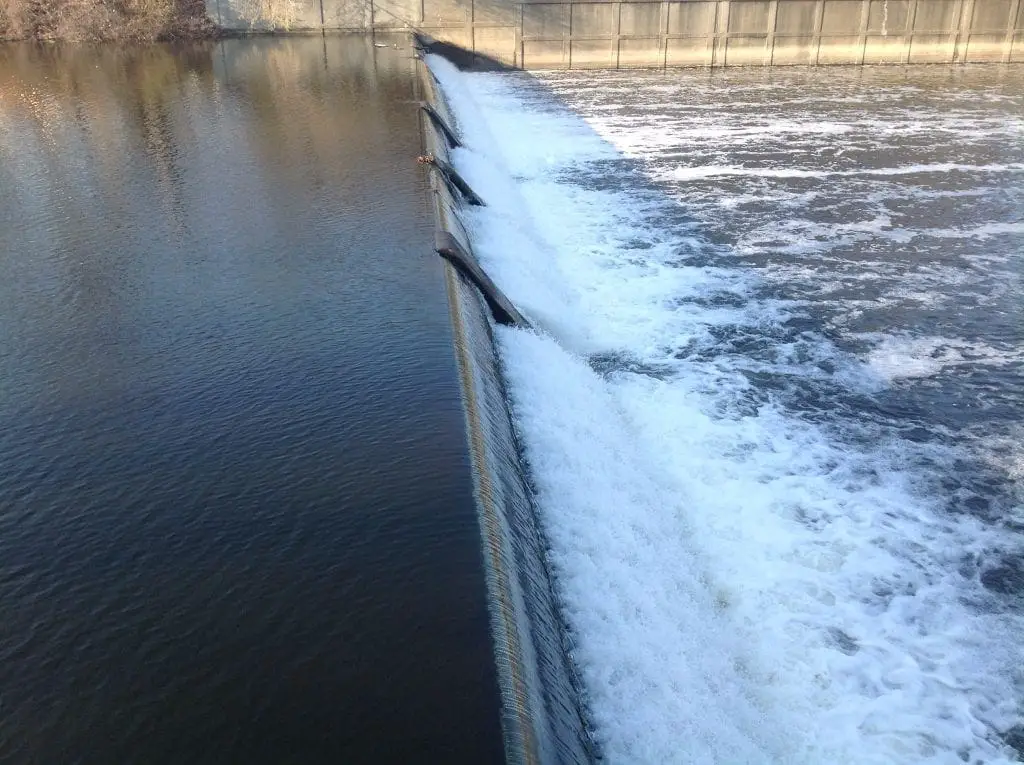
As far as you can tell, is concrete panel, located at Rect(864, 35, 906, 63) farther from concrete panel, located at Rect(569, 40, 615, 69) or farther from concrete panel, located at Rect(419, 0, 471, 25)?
concrete panel, located at Rect(419, 0, 471, 25)

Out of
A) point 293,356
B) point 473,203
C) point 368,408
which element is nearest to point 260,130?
point 473,203

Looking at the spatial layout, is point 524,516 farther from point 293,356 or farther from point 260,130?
point 260,130

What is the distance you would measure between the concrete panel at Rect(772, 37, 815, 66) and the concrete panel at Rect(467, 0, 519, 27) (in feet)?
24.5

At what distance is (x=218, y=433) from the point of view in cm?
527

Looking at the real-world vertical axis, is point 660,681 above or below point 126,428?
below

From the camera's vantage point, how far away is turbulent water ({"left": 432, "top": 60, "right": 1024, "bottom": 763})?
13.6ft

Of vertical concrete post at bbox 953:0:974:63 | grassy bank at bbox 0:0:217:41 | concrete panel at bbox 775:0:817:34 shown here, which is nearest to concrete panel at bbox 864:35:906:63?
vertical concrete post at bbox 953:0:974:63

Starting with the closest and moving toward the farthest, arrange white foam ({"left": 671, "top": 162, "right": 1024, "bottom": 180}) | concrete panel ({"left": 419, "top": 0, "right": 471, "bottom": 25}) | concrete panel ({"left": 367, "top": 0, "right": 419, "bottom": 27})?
white foam ({"left": 671, "top": 162, "right": 1024, "bottom": 180}) → concrete panel ({"left": 419, "top": 0, "right": 471, "bottom": 25}) → concrete panel ({"left": 367, "top": 0, "right": 419, "bottom": 27})

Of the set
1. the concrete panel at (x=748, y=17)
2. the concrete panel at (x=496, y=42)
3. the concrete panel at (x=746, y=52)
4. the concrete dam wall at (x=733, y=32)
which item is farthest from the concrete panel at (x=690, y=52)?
the concrete panel at (x=496, y=42)

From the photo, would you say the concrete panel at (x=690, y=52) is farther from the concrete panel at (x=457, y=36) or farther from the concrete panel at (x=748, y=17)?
the concrete panel at (x=457, y=36)

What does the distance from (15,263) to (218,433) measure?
4362mm

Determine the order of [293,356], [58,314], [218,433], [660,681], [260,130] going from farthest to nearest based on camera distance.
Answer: [260,130]
[58,314]
[293,356]
[218,433]
[660,681]

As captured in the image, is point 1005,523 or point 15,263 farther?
point 15,263

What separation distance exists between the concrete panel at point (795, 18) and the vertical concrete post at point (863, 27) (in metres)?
1.36
